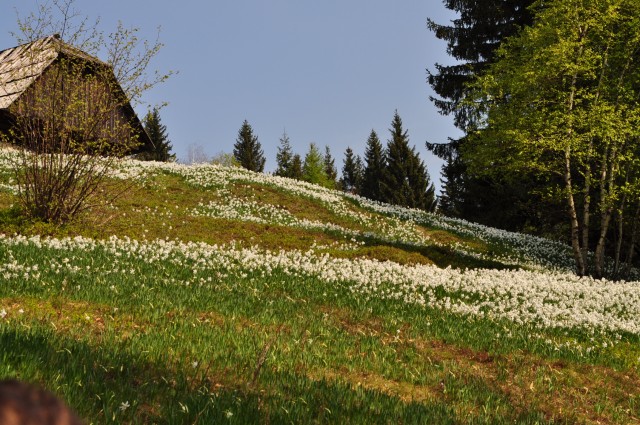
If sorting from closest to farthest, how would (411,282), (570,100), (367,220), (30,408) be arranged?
(30,408), (411,282), (570,100), (367,220)

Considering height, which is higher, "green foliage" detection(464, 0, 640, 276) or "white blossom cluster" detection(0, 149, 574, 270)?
"green foliage" detection(464, 0, 640, 276)

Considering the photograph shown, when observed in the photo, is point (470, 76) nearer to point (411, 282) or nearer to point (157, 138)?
point (411, 282)

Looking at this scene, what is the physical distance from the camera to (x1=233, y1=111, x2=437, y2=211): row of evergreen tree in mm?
65062

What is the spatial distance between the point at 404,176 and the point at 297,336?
58412 mm

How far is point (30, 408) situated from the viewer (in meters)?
0.64

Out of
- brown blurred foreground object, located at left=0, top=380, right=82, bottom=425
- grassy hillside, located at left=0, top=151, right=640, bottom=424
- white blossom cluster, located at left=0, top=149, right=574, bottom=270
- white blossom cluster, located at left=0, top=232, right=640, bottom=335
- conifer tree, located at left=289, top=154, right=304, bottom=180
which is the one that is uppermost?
conifer tree, located at left=289, top=154, right=304, bottom=180

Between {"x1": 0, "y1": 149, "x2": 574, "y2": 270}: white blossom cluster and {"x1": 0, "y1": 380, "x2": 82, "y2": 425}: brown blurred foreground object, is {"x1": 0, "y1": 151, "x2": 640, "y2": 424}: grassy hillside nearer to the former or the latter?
{"x1": 0, "y1": 380, "x2": 82, "y2": 425}: brown blurred foreground object

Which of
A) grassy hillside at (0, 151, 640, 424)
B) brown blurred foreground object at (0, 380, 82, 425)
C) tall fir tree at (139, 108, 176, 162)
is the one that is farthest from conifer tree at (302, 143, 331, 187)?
brown blurred foreground object at (0, 380, 82, 425)

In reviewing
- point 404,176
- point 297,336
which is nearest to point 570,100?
point 297,336

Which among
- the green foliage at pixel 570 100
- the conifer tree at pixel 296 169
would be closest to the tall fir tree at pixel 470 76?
the green foliage at pixel 570 100

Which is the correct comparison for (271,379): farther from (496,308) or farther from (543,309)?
(543,309)

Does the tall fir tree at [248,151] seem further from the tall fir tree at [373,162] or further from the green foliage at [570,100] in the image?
the green foliage at [570,100]

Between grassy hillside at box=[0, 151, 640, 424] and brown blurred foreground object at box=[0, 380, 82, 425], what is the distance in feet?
11.4

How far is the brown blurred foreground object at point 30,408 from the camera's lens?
2.07 feet
